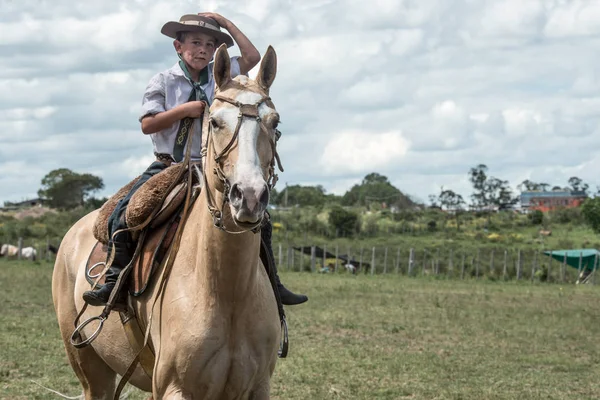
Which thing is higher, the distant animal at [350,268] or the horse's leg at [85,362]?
the horse's leg at [85,362]

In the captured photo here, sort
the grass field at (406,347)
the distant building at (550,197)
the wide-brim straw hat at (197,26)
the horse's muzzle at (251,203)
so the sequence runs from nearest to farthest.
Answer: the horse's muzzle at (251,203)
the wide-brim straw hat at (197,26)
the grass field at (406,347)
the distant building at (550,197)

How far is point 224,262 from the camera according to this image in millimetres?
4922

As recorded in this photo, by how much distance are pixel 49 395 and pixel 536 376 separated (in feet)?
21.7

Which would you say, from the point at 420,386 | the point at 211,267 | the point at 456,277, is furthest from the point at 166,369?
the point at 456,277

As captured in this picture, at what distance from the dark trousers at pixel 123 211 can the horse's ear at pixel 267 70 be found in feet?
5.03

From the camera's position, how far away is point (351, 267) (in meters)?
41.5

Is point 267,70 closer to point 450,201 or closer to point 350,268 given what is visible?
point 350,268

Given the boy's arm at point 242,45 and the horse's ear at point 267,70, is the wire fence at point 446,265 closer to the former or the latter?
the boy's arm at point 242,45

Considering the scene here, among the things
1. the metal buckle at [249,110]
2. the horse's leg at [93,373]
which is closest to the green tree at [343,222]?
the horse's leg at [93,373]

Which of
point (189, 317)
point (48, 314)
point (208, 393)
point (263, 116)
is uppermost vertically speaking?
point (263, 116)

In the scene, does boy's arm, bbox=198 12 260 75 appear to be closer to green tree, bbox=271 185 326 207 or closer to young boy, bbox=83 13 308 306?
young boy, bbox=83 13 308 306

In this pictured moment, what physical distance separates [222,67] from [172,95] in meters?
1.32

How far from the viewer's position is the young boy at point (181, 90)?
230 inches

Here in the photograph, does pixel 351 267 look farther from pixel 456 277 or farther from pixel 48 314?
pixel 48 314
